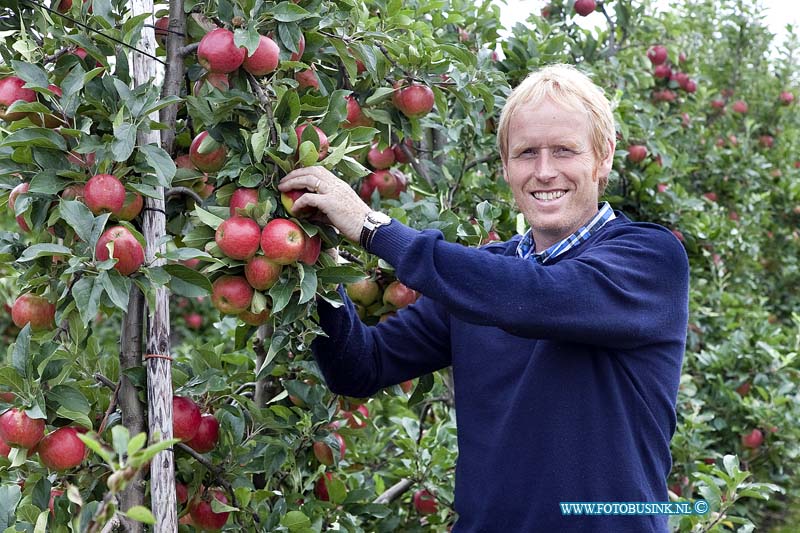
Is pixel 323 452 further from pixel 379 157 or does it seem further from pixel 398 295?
pixel 379 157

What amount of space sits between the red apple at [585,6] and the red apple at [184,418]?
247 cm

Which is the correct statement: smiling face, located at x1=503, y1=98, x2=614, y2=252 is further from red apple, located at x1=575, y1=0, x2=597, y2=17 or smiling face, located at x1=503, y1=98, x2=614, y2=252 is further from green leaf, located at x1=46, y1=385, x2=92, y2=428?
red apple, located at x1=575, y1=0, x2=597, y2=17

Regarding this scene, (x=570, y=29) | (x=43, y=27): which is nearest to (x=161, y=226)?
(x=43, y=27)

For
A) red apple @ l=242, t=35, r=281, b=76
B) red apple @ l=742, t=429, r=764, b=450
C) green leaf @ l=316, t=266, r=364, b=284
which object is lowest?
red apple @ l=742, t=429, r=764, b=450

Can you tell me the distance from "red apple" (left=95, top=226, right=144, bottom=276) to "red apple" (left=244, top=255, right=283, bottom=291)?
19cm

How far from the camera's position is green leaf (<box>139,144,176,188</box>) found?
1543 millimetres

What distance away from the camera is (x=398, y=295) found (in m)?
2.08

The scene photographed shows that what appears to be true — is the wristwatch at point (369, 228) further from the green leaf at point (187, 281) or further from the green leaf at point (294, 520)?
the green leaf at point (294, 520)

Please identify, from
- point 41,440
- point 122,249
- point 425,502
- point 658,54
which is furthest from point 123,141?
point 658,54

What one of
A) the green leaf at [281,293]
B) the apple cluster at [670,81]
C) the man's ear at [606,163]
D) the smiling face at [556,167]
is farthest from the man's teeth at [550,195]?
the apple cluster at [670,81]

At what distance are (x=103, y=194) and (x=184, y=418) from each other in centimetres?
47

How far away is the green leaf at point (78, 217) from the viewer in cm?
147

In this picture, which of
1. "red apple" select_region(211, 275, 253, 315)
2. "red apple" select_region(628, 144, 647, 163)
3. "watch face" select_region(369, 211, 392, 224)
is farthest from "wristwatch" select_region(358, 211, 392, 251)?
"red apple" select_region(628, 144, 647, 163)

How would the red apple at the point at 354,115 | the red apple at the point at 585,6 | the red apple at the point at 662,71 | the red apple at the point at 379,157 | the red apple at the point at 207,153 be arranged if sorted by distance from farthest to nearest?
the red apple at the point at 662,71 → the red apple at the point at 585,6 → the red apple at the point at 379,157 → the red apple at the point at 354,115 → the red apple at the point at 207,153
